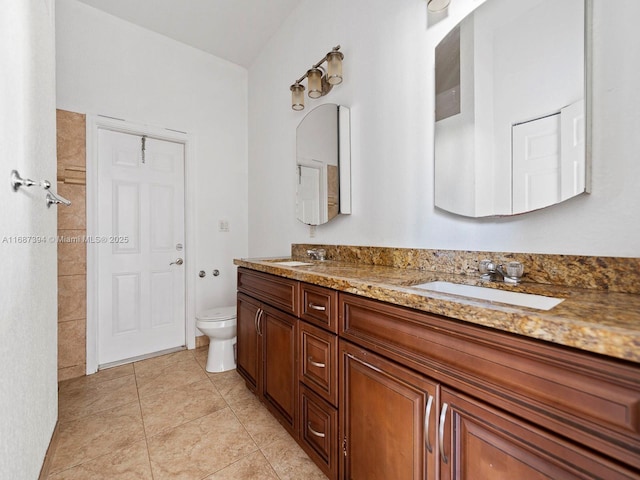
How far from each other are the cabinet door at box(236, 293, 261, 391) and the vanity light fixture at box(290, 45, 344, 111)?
Result: 4.88ft

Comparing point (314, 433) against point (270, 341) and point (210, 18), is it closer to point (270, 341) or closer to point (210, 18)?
point (270, 341)

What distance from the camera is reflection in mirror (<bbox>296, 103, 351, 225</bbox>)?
183cm

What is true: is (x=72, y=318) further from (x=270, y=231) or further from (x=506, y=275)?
(x=506, y=275)

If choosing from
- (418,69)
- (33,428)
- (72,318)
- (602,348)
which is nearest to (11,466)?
(33,428)

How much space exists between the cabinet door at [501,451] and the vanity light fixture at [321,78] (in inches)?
71.3

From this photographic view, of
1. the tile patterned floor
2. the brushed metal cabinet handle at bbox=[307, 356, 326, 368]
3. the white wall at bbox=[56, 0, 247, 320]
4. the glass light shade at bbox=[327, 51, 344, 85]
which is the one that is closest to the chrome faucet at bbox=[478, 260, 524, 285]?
the brushed metal cabinet handle at bbox=[307, 356, 326, 368]

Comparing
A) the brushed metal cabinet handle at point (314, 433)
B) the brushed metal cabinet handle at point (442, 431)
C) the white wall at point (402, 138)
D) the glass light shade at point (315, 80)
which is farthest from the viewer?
the glass light shade at point (315, 80)

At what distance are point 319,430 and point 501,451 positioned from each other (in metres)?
0.77

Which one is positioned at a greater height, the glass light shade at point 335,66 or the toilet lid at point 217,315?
the glass light shade at point 335,66

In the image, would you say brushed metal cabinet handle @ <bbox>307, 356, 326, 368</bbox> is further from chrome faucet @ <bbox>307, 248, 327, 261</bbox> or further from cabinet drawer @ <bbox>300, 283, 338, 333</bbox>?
chrome faucet @ <bbox>307, 248, 327, 261</bbox>

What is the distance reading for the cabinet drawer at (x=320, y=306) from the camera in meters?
1.10

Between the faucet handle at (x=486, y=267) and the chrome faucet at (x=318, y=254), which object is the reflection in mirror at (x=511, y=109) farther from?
the chrome faucet at (x=318, y=254)

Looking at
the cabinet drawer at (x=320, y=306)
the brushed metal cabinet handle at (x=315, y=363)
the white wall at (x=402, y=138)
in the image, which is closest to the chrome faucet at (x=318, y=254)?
the white wall at (x=402, y=138)

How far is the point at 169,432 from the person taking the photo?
153 centimetres
